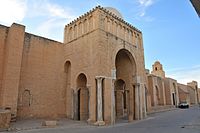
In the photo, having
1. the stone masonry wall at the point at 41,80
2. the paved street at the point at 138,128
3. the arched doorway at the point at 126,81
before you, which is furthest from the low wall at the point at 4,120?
the arched doorway at the point at 126,81

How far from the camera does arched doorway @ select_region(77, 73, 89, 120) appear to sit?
53.4 ft

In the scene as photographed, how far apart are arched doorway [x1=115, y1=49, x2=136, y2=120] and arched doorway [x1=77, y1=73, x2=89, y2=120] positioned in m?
3.92

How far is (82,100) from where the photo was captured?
1648 cm

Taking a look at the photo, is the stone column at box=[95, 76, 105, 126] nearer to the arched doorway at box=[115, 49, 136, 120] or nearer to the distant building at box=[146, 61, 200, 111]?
the arched doorway at box=[115, 49, 136, 120]

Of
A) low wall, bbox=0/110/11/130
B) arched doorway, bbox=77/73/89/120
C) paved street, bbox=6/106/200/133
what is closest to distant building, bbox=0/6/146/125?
arched doorway, bbox=77/73/89/120

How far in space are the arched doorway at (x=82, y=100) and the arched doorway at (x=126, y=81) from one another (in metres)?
3.92

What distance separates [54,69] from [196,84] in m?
56.8

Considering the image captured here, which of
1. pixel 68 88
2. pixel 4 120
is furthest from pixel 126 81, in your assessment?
pixel 4 120

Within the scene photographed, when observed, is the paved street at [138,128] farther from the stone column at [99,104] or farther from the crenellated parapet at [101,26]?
the crenellated parapet at [101,26]

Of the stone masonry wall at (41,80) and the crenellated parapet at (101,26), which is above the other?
the crenellated parapet at (101,26)

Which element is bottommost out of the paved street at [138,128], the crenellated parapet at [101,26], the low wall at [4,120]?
the paved street at [138,128]

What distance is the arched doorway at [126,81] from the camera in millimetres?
17987

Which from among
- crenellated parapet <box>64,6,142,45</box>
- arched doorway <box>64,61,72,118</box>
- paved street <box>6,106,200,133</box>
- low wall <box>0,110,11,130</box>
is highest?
crenellated parapet <box>64,6,142,45</box>

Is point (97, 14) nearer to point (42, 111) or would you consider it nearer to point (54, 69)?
point (54, 69)
